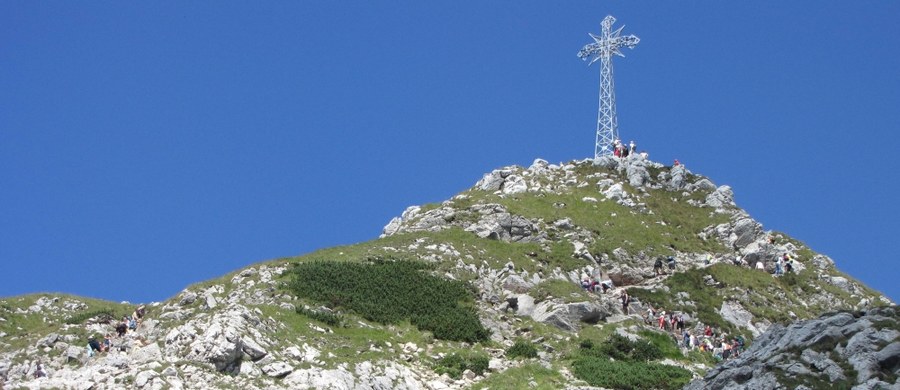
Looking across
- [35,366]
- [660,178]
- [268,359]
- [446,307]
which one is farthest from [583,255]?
[35,366]

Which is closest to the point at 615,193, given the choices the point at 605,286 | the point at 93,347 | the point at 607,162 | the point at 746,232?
the point at 607,162

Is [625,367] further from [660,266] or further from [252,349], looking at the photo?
[660,266]

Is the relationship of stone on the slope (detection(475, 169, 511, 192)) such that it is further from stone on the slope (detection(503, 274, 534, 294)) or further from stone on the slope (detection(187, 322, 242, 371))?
stone on the slope (detection(187, 322, 242, 371))

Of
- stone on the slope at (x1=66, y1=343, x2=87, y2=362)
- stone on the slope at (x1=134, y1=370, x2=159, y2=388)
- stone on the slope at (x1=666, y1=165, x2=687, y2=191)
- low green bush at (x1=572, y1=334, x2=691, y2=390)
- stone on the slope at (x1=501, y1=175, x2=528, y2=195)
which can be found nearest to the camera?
stone on the slope at (x1=134, y1=370, x2=159, y2=388)

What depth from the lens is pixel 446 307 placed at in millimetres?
57781

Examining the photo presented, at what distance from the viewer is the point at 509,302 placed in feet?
198

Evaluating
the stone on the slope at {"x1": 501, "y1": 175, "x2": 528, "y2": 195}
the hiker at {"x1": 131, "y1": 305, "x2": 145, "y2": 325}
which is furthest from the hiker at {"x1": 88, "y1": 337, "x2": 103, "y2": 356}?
the stone on the slope at {"x1": 501, "y1": 175, "x2": 528, "y2": 195}

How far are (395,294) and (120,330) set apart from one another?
50.4 feet

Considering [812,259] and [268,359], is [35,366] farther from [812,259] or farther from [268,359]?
[812,259]

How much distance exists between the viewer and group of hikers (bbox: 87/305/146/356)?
47812mm

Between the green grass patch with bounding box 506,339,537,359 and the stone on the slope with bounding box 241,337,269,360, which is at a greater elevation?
the green grass patch with bounding box 506,339,537,359

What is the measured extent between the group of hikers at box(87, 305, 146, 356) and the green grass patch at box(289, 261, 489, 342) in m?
8.22

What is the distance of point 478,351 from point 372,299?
306 inches

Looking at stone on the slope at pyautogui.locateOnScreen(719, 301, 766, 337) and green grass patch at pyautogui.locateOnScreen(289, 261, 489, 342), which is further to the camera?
stone on the slope at pyautogui.locateOnScreen(719, 301, 766, 337)
